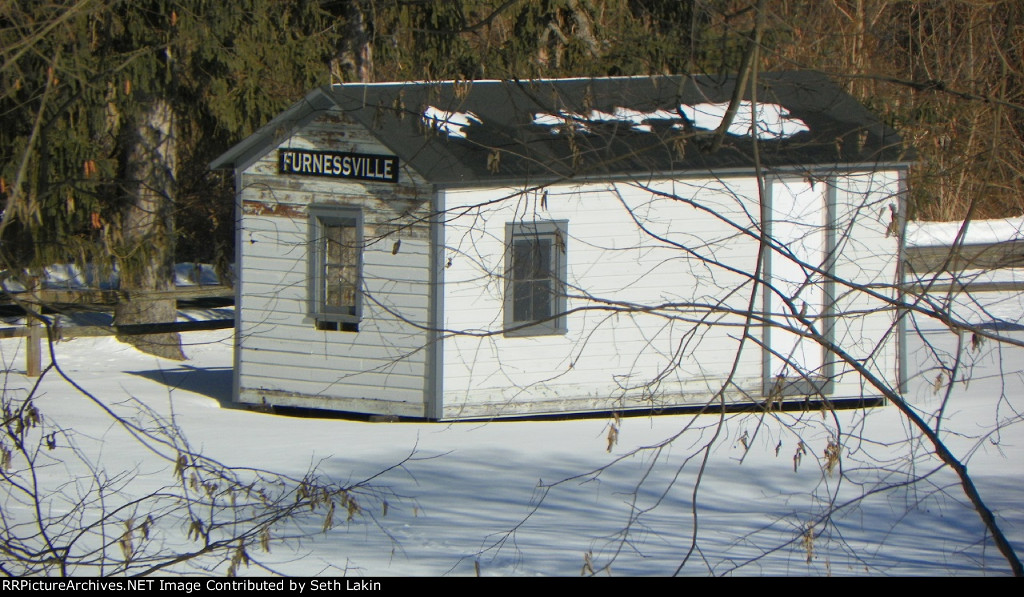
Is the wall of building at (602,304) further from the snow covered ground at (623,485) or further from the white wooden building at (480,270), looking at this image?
the snow covered ground at (623,485)

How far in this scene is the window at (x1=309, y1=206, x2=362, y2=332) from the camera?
12078 millimetres

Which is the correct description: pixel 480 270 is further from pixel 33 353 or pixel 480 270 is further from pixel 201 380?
pixel 33 353

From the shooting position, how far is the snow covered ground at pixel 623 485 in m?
6.25

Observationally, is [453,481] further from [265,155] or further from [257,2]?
[257,2]

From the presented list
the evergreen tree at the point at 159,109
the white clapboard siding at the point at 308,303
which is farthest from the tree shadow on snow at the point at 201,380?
the white clapboard siding at the point at 308,303

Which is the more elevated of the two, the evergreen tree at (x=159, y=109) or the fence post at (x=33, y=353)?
the evergreen tree at (x=159, y=109)

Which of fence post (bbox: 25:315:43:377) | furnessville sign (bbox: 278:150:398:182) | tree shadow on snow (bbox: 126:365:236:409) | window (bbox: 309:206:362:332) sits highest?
furnessville sign (bbox: 278:150:398:182)

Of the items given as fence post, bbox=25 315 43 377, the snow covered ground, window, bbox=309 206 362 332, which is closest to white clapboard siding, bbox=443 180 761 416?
the snow covered ground

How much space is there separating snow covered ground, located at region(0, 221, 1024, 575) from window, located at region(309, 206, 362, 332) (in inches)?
47.2

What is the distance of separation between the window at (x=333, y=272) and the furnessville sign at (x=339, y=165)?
42cm

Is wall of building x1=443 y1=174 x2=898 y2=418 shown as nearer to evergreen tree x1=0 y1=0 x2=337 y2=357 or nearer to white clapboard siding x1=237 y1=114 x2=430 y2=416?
white clapboard siding x1=237 y1=114 x2=430 y2=416

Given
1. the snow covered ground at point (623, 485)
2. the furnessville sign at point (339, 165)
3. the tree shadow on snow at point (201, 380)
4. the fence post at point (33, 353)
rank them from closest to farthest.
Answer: the snow covered ground at point (623, 485)
the furnessville sign at point (339, 165)
the fence post at point (33, 353)
the tree shadow on snow at point (201, 380)

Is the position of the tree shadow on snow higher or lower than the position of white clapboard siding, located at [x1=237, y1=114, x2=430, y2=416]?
lower

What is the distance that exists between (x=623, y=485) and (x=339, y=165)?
526cm
